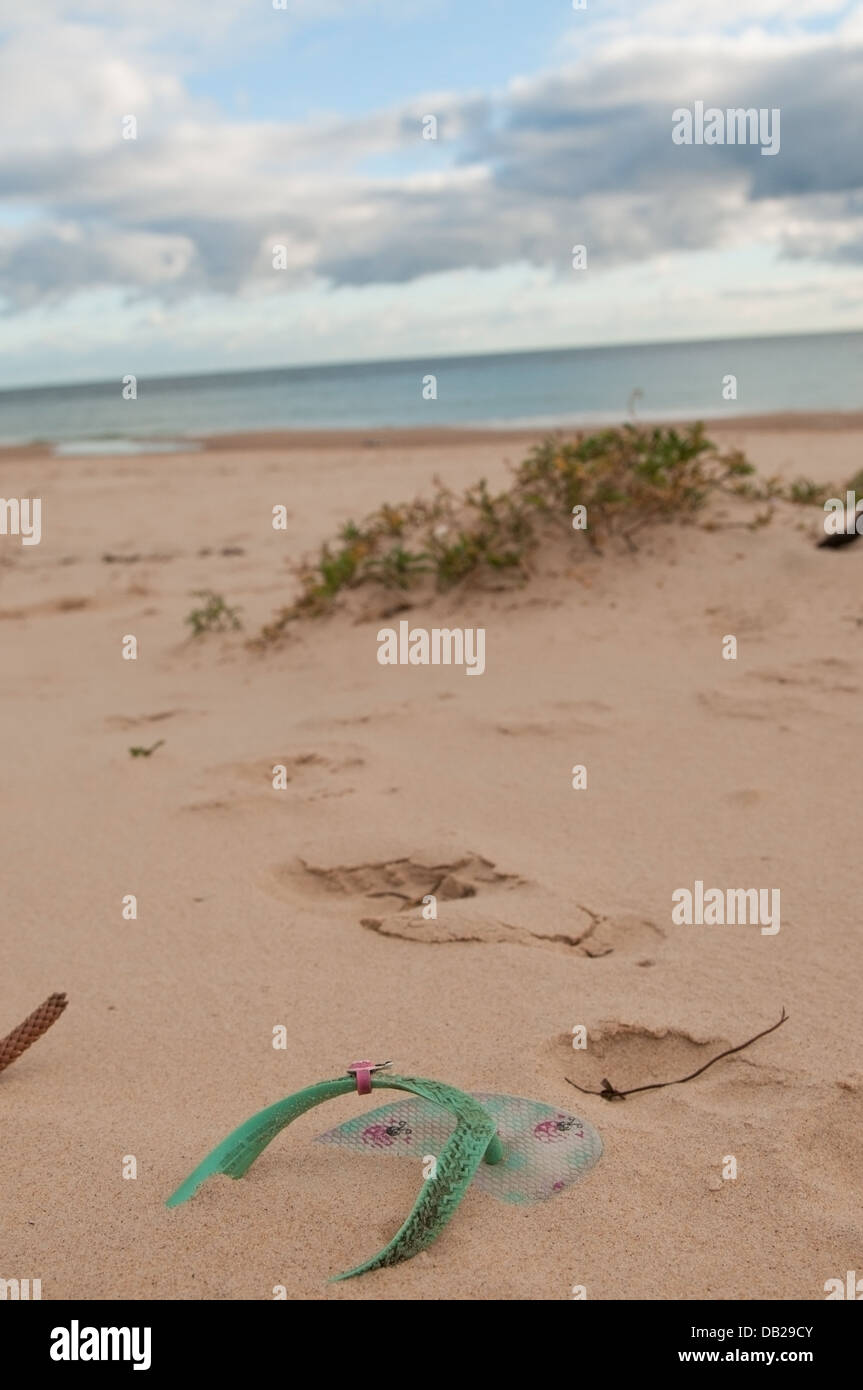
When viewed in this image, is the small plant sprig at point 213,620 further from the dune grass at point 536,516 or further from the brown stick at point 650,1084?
the brown stick at point 650,1084

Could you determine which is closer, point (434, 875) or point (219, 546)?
point (434, 875)

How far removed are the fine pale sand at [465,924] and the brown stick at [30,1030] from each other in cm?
8

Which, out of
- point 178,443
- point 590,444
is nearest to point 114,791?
point 590,444

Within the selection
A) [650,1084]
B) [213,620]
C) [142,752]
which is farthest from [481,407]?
[650,1084]

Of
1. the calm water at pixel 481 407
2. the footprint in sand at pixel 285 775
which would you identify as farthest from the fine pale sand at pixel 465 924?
the calm water at pixel 481 407

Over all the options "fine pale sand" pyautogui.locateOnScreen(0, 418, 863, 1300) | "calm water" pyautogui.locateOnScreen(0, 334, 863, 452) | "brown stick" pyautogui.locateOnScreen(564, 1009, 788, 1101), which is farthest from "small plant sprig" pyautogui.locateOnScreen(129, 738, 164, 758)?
"calm water" pyautogui.locateOnScreen(0, 334, 863, 452)

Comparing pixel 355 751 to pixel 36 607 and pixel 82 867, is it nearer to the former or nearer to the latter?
pixel 82 867

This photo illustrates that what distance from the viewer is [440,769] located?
3.24 meters

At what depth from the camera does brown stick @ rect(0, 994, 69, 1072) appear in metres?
1.80

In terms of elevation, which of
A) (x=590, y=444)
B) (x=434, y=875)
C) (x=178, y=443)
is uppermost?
(x=178, y=443)

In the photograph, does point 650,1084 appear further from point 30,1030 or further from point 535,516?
point 535,516

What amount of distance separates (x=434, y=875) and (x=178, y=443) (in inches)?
884

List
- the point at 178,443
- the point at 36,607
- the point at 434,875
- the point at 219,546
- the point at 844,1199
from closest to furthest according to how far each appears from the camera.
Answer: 1. the point at 844,1199
2. the point at 434,875
3. the point at 36,607
4. the point at 219,546
5. the point at 178,443
